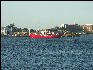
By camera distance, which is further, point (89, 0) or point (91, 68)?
point (89, 0)

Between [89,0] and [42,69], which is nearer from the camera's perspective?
[42,69]

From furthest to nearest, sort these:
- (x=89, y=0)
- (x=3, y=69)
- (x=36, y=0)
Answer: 1. (x=89, y=0)
2. (x=36, y=0)
3. (x=3, y=69)

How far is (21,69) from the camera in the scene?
40625mm

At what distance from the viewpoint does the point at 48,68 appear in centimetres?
4184

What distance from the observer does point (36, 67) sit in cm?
4262

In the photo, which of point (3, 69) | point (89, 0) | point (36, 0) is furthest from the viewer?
point (89, 0)

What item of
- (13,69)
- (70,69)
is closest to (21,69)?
(13,69)

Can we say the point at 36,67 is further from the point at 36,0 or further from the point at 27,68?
the point at 36,0

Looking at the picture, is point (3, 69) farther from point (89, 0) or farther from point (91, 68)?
point (89, 0)

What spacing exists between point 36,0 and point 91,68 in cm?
1878

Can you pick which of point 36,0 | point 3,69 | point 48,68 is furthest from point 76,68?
point 36,0

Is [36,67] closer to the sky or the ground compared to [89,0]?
closer to the ground

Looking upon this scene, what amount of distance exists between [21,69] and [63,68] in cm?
571

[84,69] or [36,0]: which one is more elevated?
[36,0]
